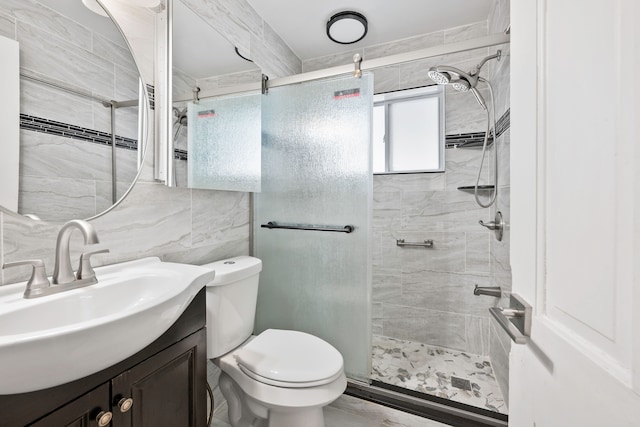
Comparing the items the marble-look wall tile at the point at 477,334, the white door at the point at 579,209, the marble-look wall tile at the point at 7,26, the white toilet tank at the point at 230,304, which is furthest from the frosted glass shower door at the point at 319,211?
the marble-look wall tile at the point at 7,26

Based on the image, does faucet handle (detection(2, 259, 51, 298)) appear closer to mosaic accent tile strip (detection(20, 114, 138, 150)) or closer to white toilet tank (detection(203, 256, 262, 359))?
mosaic accent tile strip (detection(20, 114, 138, 150))

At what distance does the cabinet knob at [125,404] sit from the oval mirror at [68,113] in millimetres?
585

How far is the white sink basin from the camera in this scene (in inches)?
20.2

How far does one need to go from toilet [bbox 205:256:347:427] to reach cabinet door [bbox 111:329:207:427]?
0.22 meters

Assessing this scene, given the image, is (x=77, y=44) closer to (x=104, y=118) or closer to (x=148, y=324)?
(x=104, y=118)

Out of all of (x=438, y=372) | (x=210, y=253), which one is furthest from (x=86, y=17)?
(x=438, y=372)

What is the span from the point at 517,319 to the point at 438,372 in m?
1.55

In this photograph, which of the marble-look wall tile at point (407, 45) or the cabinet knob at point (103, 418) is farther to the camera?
the marble-look wall tile at point (407, 45)

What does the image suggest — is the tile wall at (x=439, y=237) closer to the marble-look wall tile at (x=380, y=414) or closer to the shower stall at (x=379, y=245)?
the shower stall at (x=379, y=245)

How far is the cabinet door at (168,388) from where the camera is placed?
76 cm

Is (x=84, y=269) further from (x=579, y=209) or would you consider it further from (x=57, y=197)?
(x=579, y=209)

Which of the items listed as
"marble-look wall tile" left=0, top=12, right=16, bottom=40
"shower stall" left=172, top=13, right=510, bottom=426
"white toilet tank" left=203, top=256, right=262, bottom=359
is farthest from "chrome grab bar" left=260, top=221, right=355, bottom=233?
"marble-look wall tile" left=0, top=12, right=16, bottom=40

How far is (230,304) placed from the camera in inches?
52.3

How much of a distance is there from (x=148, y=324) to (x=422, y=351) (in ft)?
6.53
